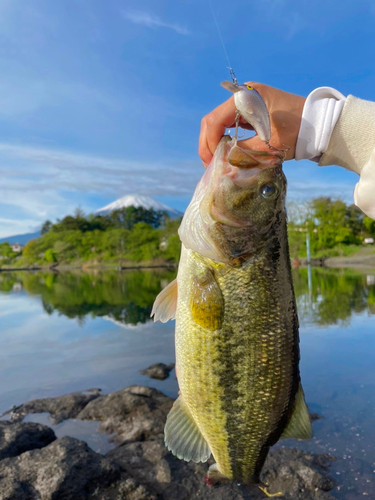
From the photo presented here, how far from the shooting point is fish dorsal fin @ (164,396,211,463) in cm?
250

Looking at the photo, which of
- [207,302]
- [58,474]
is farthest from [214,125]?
[58,474]

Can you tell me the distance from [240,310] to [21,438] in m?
4.95

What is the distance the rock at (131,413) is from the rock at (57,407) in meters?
0.35

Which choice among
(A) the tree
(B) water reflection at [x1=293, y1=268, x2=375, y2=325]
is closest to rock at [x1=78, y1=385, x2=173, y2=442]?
(B) water reflection at [x1=293, y1=268, x2=375, y2=325]

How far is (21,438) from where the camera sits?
557 centimetres

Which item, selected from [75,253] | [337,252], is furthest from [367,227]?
[75,253]

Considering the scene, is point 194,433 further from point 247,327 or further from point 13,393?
point 13,393

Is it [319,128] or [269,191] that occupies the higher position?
[319,128]

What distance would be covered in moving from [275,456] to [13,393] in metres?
6.93

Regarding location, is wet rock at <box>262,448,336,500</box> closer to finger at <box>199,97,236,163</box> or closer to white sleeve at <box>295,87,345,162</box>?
white sleeve at <box>295,87,345,162</box>

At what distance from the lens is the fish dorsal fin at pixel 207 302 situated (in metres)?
2.23

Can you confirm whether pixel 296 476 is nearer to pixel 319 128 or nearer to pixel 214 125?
pixel 319 128

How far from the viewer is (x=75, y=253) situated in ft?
318

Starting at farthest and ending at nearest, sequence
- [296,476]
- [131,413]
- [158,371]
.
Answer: [158,371]
[131,413]
[296,476]
